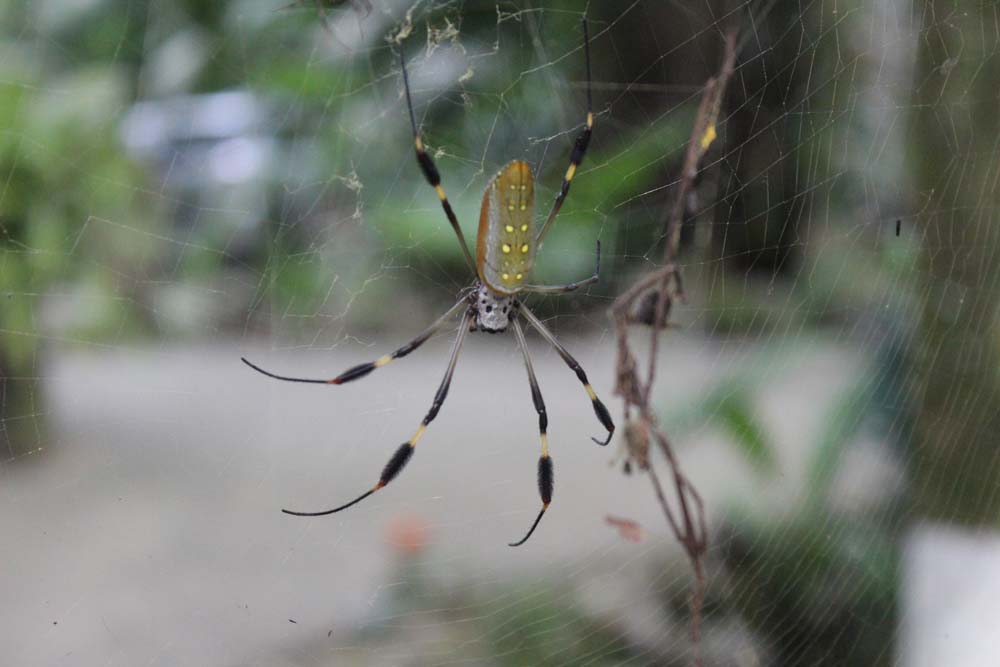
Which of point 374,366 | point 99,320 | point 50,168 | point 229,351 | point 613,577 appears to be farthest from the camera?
point 229,351

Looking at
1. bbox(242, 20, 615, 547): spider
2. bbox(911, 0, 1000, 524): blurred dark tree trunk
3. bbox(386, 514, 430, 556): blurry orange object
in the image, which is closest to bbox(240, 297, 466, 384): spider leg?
bbox(242, 20, 615, 547): spider

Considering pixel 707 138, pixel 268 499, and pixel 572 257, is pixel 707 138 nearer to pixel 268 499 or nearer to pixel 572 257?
pixel 572 257

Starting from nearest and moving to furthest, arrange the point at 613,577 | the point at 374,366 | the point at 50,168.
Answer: the point at 374,366, the point at 50,168, the point at 613,577

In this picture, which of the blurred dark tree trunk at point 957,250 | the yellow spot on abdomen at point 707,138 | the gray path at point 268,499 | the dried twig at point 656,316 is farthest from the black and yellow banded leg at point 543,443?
the blurred dark tree trunk at point 957,250

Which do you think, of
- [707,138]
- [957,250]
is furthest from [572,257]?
[957,250]

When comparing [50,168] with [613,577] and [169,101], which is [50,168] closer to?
[169,101]

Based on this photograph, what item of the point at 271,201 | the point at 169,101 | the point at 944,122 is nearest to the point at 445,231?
the point at 271,201

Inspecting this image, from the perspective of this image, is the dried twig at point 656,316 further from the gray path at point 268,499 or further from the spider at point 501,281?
the gray path at point 268,499

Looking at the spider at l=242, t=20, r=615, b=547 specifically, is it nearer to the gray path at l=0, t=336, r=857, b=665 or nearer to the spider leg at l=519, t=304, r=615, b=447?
the spider leg at l=519, t=304, r=615, b=447
